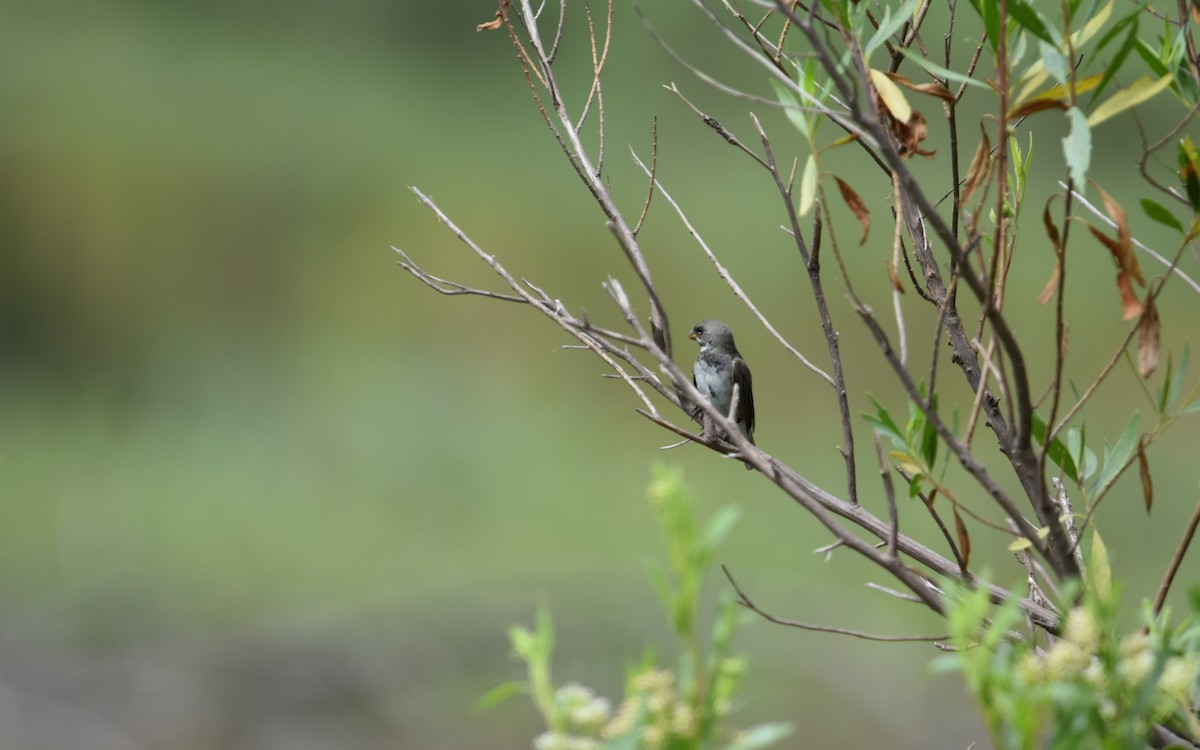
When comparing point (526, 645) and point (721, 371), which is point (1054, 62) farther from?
point (721, 371)

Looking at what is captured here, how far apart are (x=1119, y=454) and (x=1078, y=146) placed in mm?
357

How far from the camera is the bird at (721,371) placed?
227 centimetres

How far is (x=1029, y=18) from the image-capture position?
71 cm

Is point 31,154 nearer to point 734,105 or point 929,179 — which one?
point 734,105

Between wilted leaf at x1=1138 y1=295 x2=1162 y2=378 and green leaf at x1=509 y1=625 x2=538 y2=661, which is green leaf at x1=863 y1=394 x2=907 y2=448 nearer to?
wilted leaf at x1=1138 y1=295 x2=1162 y2=378

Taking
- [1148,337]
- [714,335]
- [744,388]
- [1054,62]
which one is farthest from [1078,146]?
[714,335]

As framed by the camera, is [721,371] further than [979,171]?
Yes

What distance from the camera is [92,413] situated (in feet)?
13.2

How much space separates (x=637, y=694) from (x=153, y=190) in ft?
14.4

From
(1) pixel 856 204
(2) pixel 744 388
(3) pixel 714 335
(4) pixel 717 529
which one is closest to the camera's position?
(4) pixel 717 529

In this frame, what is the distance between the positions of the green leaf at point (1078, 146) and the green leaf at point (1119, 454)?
291mm

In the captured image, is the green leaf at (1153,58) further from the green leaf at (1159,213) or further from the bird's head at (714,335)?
the bird's head at (714,335)

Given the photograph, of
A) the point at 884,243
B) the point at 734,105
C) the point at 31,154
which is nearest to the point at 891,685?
the point at 884,243

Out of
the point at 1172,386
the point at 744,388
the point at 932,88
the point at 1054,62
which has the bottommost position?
the point at 1172,386
